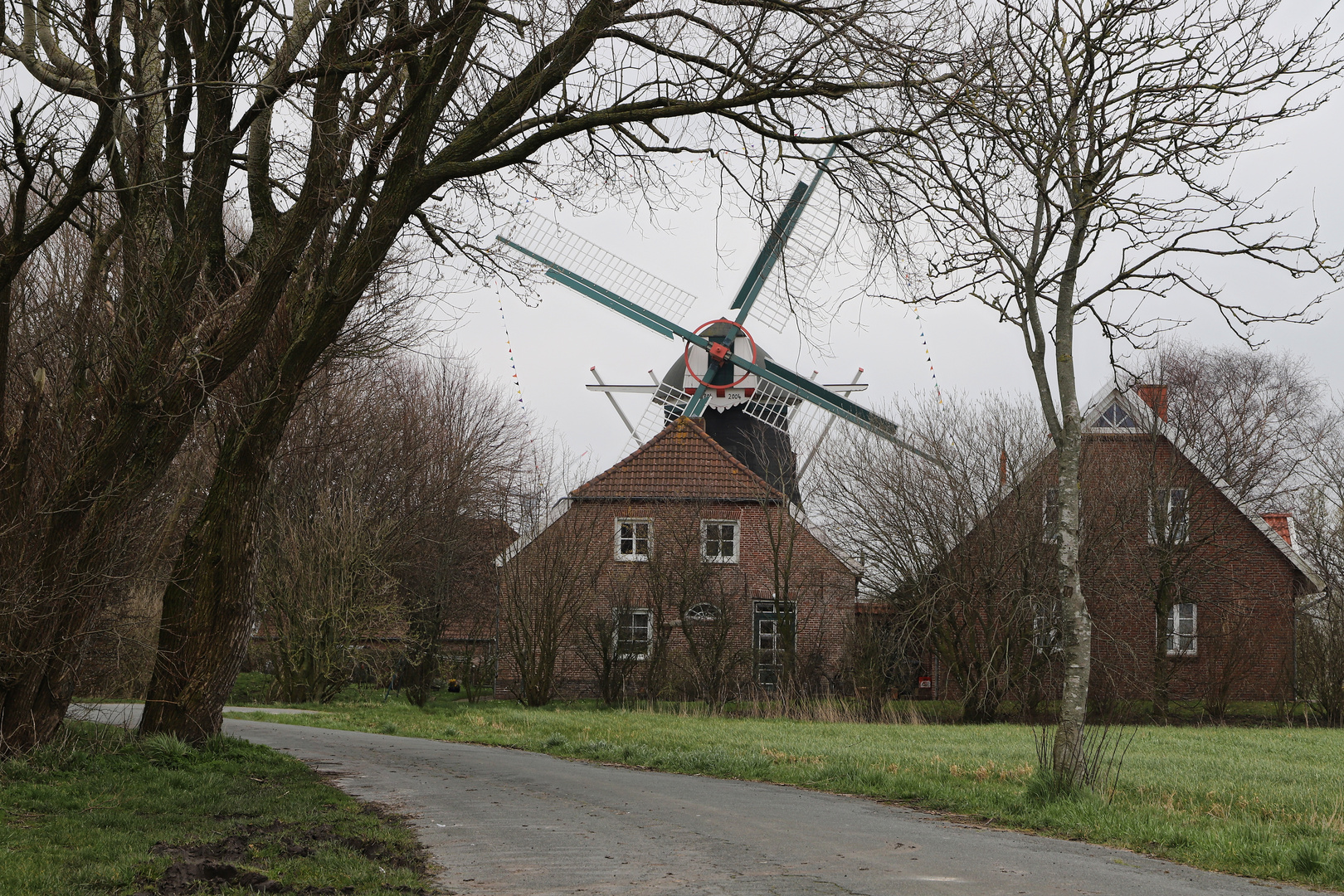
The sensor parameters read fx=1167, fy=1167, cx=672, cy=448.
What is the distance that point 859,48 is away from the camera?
10406 mm

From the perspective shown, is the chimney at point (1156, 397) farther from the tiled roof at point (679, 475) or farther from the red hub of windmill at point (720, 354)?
the red hub of windmill at point (720, 354)

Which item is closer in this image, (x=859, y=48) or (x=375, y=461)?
(x=859, y=48)

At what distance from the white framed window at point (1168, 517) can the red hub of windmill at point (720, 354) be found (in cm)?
1423

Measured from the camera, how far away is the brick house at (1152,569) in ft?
83.9

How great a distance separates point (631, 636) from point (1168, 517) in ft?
44.2

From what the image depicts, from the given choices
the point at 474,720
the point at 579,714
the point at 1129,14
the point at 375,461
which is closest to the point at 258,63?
the point at 1129,14

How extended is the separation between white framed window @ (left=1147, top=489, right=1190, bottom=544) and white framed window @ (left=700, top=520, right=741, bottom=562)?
10465 mm

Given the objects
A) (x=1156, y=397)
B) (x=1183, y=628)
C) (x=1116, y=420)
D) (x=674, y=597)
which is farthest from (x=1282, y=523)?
(x=674, y=597)

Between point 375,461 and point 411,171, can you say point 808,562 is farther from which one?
point 411,171

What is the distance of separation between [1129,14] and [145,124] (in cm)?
934

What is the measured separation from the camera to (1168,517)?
28.1 meters

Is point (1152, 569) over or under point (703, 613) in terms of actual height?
over

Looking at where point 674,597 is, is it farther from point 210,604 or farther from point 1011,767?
point 210,604

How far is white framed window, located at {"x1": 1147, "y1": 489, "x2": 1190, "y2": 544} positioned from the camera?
27906mm
